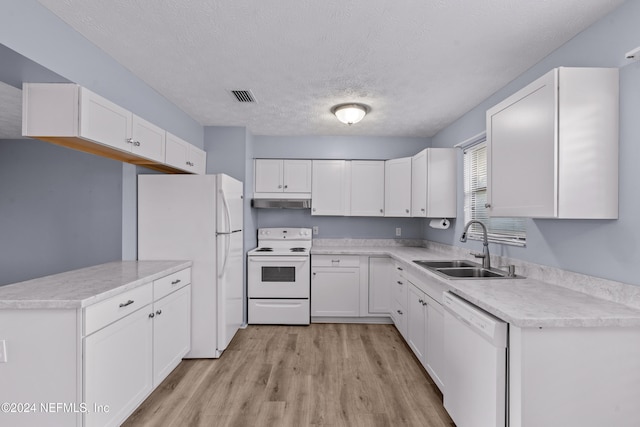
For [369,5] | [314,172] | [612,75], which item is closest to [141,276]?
[369,5]

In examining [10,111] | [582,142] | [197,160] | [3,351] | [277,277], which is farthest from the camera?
[277,277]

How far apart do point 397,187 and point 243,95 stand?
227 centimetres

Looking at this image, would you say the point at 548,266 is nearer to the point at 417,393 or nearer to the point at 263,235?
A: the point at 417,393

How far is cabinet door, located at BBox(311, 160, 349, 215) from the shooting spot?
4.23 meters

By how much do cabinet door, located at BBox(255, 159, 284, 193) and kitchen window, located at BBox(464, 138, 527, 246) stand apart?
2.34m

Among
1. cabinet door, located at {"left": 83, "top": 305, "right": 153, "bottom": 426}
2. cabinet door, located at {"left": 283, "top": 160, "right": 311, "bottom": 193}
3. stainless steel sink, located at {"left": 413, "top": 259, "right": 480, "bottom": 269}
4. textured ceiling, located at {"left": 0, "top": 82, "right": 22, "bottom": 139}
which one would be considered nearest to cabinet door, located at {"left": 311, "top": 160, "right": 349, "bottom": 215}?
cabinet door, located at {"left": 283, "top": 160, "right": 311, "bottom": 193}

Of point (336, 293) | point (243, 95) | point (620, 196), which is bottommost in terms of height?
point (336, 293)

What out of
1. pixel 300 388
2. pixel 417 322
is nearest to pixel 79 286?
pixel 300 388

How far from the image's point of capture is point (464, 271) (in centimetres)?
272

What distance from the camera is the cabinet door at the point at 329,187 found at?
4.23m

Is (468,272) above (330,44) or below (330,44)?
below

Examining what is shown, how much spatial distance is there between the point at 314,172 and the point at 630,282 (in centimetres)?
331

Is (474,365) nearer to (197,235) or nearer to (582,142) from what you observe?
(582,142)

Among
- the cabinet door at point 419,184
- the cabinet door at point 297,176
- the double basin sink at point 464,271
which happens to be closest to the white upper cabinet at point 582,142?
the double basin sink at point 464,271
